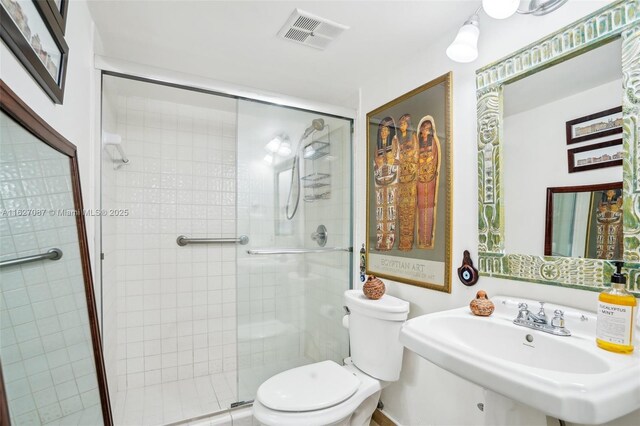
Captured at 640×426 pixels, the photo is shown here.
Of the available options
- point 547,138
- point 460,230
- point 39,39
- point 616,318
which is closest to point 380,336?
point 460,230

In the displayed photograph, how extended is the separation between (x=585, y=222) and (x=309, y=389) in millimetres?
1261

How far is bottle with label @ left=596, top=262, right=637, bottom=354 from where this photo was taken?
852 millimetres

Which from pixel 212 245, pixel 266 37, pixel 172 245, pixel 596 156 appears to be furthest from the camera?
pixel 212 245

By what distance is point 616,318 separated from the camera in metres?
0.86

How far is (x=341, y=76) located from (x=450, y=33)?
2.20 ft

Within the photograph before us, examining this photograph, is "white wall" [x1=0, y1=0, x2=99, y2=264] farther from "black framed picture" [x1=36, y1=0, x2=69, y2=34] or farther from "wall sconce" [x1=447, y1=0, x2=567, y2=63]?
"wall sconce" [x1=447, y1=0, x2=567, y2=63]

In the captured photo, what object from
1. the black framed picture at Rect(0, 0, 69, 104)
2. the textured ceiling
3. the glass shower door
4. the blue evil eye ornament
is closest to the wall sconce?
the textured ceiling

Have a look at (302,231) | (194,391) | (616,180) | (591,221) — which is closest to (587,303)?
(591,221)

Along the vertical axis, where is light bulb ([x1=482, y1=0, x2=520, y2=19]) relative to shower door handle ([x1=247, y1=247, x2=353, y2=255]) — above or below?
above

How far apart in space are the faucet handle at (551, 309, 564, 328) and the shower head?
5.13ft

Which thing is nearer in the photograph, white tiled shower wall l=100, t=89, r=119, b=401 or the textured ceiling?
the textured ceiling

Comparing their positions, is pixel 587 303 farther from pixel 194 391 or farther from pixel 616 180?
pixel 194 391

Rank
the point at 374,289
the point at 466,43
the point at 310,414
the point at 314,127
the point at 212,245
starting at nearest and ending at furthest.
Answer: the point at 466,43, the point at 310,414, the point at 374,289, the point at 314,127, the point at 212,245

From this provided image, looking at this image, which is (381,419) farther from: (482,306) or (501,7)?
(501,7)
